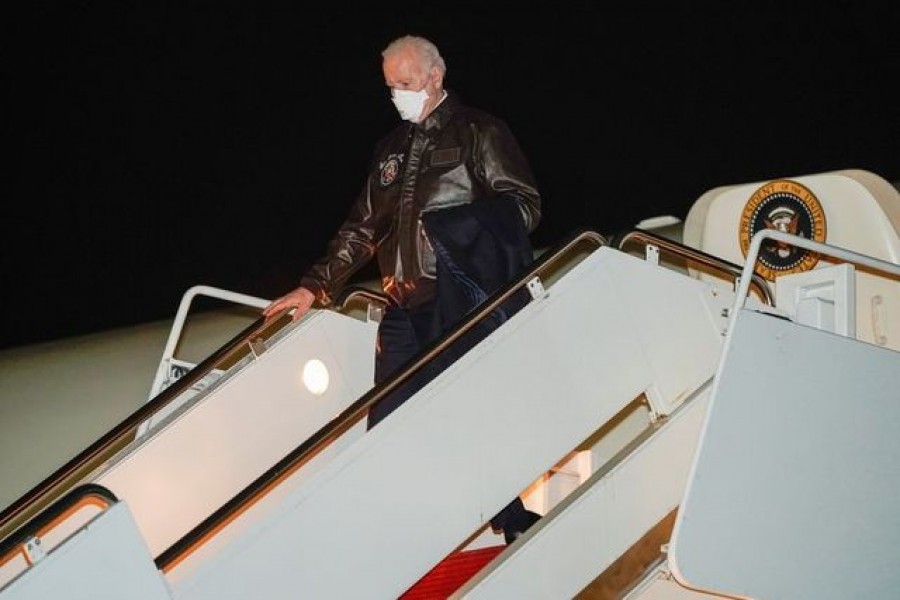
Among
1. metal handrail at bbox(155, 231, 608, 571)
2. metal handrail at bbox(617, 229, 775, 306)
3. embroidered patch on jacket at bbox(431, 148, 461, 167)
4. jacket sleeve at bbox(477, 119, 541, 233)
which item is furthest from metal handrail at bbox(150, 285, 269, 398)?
metal handrail at bbox(617, 229, 775, 306)

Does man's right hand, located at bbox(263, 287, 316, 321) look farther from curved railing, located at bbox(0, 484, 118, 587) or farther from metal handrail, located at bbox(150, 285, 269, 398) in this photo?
curved railing, located at bbox(0, 484, 118, 587)

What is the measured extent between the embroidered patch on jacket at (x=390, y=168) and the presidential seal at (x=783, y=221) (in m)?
1.51

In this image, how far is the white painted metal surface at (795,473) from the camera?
2.52 meters

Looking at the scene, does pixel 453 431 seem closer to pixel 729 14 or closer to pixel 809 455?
pixel 809 455

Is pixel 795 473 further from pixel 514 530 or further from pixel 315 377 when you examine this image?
pixel 315 377

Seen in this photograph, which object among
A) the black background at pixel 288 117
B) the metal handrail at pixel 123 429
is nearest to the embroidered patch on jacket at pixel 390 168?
the metal handrail at pixel 123 429

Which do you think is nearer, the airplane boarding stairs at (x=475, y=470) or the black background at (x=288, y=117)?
the airplane boarding stairs at (x=475, y=470)

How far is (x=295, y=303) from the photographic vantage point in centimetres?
350

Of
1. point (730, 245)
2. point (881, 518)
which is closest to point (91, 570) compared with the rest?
point (881, 518)

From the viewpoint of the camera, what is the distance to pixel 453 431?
8.71ft

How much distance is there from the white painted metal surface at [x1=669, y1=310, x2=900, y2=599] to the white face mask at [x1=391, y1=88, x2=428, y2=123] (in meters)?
1.36

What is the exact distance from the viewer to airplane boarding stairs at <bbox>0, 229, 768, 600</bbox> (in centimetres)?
230

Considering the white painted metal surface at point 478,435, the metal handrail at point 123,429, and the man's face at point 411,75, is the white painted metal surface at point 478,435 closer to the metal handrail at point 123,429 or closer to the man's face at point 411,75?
the metal handrail at point 123,429

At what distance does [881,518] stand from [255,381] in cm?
232
